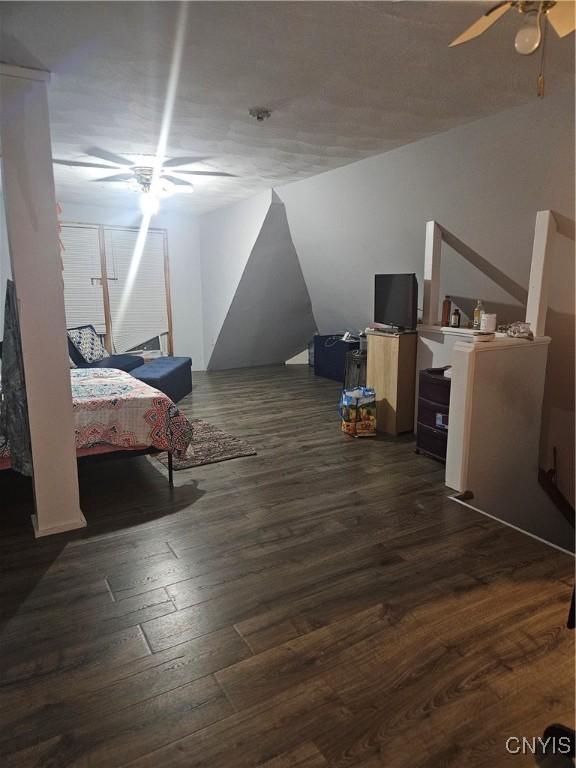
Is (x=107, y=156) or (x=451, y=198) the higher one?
(x=107, y=156)

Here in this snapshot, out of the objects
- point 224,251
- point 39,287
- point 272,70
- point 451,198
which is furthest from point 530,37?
point 224,251

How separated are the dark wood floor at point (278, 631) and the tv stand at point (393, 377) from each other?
49.0 inches

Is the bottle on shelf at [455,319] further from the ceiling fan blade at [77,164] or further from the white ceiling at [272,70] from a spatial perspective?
the ceiling fan blade at [77,164]

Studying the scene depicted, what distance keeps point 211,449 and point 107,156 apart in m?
2.55

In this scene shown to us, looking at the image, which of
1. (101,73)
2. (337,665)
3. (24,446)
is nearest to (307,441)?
(24,446)

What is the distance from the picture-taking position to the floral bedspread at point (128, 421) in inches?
129

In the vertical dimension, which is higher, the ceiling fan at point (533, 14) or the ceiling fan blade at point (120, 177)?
the ceiling fan blade at point (120, 177)

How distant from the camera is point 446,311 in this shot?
4.21 meters

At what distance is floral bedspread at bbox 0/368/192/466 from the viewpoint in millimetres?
3279

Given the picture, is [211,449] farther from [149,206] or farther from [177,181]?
[149,206]

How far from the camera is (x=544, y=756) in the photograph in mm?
1515

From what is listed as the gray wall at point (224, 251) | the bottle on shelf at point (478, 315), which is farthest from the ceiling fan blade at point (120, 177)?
the bottle on shelf at point (478, 315)

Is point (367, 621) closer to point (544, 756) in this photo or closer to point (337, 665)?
point (337, 665)

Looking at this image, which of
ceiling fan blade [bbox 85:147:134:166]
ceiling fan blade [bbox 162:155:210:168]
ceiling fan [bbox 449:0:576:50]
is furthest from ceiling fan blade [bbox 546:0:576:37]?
ceiling fan blade [bbox 85:147:134:166]
